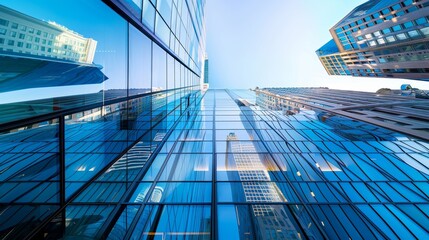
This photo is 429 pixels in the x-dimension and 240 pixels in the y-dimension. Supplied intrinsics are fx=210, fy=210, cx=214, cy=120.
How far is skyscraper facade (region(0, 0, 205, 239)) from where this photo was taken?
3.79 m

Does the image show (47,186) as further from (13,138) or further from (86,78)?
(86,78)

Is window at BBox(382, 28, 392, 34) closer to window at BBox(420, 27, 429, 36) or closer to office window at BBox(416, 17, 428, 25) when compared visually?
office window at BBox(416, 17, 428, 25)

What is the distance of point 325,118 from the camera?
19.4 meters

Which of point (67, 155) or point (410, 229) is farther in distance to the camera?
point (410, 229)

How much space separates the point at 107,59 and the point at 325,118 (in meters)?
18.7

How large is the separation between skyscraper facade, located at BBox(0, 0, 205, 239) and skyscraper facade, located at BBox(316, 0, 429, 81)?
51.1 meters

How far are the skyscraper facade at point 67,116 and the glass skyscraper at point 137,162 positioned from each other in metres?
0.03

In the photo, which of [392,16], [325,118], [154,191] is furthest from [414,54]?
[154,191]

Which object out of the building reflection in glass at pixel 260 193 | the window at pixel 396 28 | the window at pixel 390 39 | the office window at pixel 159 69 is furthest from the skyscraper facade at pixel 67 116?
the window at pixel 390 39

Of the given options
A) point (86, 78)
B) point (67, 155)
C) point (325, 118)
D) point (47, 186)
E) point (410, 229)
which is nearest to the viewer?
point (47, 186)

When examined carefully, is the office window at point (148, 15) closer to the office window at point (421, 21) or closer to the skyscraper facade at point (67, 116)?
the skyscraper facade at point (67, 116)

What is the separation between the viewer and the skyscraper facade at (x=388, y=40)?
129ft

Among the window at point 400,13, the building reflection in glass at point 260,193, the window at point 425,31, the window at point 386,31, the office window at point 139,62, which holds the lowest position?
the building reflection in glass at point 260,193

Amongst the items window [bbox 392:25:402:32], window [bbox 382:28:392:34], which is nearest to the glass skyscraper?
window [bbox 392:25:402:32]
